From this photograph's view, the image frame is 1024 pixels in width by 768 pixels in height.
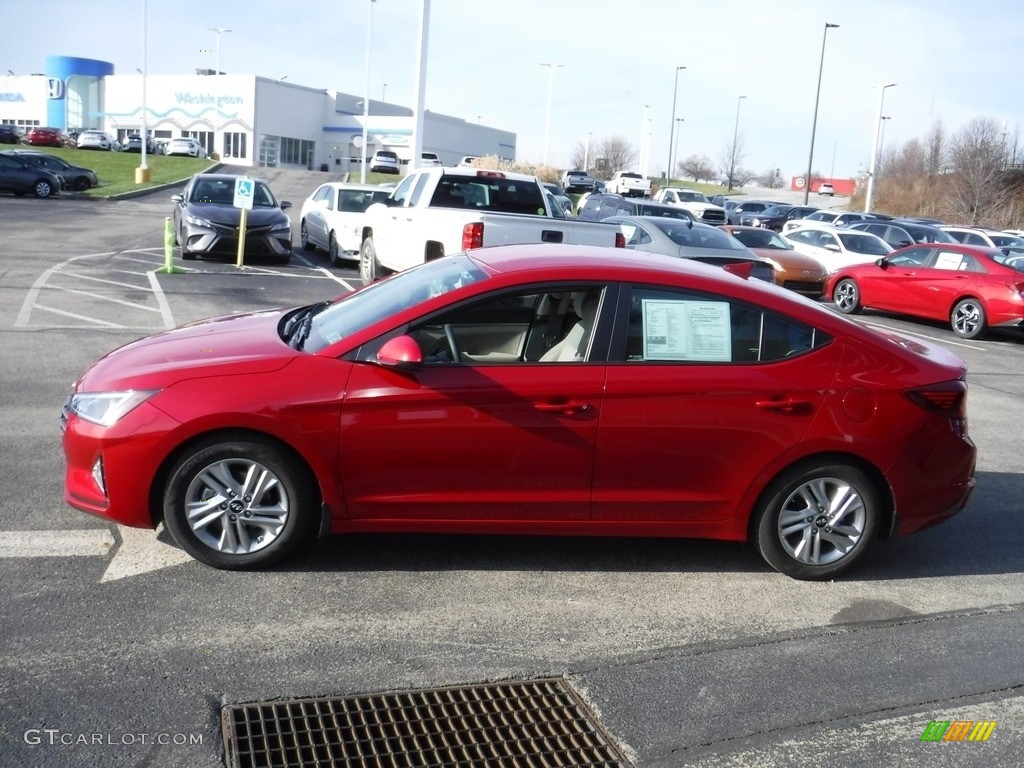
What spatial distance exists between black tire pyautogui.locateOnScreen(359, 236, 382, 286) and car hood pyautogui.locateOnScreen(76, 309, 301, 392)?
413 inches

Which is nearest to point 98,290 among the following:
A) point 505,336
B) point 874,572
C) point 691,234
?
point 691,234

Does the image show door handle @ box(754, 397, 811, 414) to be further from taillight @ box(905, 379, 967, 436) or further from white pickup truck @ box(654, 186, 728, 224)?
white pickup truck @ box(654, 186, 728, 224)

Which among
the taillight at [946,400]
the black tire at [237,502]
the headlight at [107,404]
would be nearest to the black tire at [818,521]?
the taillight at [946,400]

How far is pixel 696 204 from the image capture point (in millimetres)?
43000

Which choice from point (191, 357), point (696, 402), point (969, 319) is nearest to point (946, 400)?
point (696, 402)

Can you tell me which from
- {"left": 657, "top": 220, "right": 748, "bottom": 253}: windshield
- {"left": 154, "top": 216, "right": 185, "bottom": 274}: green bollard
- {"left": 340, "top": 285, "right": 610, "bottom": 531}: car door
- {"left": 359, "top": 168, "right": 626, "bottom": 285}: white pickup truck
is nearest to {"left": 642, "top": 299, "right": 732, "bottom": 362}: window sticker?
{"left": 340, "top": 285, "right": 610, "bottom": 531}: car door

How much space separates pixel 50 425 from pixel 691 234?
483 inches

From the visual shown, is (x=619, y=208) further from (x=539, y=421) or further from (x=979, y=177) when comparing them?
(x=979, y=177)

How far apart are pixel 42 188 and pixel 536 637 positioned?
36.2m

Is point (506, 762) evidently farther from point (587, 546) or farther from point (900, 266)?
point (900, 266)

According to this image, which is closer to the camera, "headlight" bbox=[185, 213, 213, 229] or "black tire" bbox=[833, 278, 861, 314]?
Result: "headlight" bbox=[185, 213, 213, 229]

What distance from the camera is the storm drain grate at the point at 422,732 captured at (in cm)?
354

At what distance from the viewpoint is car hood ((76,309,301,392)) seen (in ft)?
16.1

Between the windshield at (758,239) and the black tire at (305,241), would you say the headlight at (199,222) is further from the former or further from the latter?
the windshield at (758,239)
